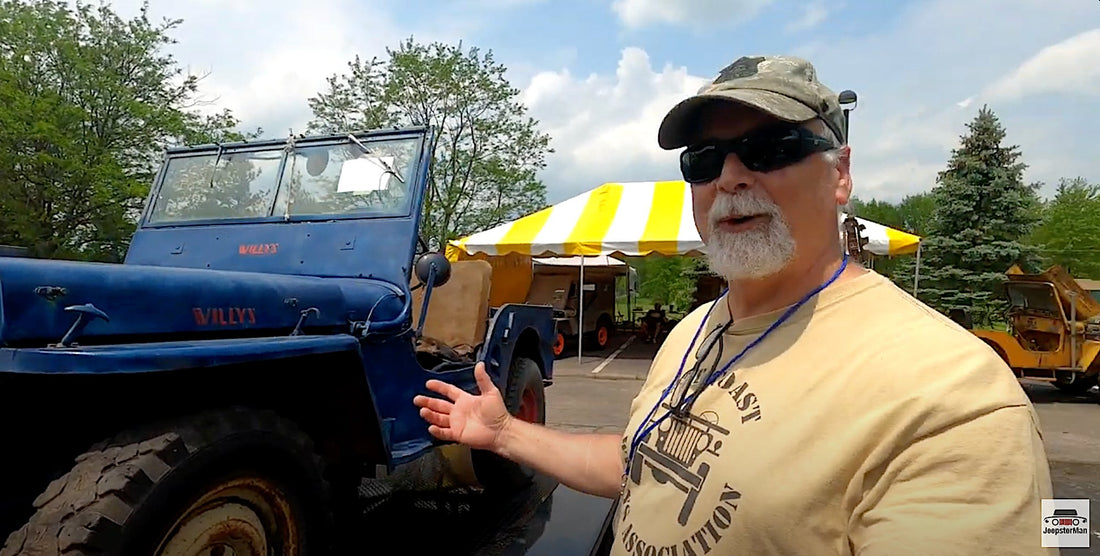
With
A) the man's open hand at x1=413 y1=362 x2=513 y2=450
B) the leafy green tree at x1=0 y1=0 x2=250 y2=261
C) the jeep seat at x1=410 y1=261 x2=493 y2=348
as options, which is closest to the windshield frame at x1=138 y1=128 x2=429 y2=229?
the jeep seat at x1=410 y1=261 x2=493 y2=348

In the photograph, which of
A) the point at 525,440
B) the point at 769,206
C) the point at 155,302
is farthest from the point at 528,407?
the point at 769,206

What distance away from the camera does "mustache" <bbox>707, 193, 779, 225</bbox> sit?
1194mm

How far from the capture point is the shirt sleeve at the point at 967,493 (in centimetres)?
78

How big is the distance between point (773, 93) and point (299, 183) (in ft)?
10.0

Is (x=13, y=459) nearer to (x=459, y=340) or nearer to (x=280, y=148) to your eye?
(x=280, y=148)

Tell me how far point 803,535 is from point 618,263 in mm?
→ 16667

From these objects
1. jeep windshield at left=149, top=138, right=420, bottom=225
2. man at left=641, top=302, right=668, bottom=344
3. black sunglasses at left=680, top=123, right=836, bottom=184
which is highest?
man at left=641, top=302, right=668, bottom=344

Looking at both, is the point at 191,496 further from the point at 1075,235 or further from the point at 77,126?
the point at 1075,235

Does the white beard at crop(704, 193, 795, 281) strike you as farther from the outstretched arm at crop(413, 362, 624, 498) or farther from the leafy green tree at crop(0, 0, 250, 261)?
the leafy green tree at crop(0, 0, 250, 261)

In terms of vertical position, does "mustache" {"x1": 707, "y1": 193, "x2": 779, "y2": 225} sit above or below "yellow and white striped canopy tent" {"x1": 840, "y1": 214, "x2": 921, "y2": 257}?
below

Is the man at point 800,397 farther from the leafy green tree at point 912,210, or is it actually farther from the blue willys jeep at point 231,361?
the leafy green tree at point 912,210

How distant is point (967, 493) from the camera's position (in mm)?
798

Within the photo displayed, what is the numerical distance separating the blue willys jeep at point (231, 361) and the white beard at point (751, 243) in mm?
1451

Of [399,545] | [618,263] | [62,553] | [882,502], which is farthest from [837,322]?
[618,263]
